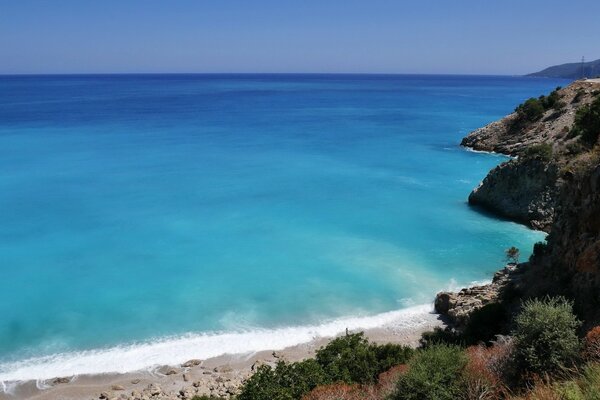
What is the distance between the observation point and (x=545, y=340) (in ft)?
36.1

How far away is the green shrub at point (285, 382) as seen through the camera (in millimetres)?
11914

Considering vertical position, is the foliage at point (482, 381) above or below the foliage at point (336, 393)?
above

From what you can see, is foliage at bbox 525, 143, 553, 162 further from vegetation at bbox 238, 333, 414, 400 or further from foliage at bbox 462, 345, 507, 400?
foliage at bbox 462, 345, 507, 400

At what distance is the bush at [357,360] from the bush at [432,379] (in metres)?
3.06

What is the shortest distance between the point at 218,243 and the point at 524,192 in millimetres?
20047

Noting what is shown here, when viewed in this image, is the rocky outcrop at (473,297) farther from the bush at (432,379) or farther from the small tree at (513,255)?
the bush at (432,379)

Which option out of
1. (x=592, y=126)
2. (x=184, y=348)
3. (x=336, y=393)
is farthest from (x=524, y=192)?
(x=336, y=393)

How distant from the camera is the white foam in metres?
17.5

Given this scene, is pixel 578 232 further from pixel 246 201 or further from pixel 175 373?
pixel 246 201

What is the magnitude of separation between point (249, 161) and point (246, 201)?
1538 cm

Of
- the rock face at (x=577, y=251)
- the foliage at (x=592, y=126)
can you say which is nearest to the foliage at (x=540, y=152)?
the foliage at (x=592, y=126)

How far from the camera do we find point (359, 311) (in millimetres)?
Answer: 21719

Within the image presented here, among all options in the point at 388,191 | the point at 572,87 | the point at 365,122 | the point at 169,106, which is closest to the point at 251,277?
the point at 388,191

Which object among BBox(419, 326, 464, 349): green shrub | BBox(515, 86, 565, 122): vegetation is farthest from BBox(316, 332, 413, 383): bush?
BBox(515, 86, 565, 122): vegetation
